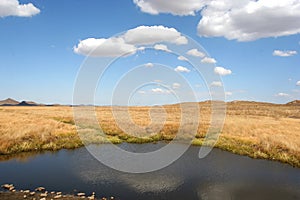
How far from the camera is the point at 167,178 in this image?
21859 millimetres

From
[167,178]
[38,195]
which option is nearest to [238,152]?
[167,178]

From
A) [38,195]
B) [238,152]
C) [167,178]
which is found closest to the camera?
[38,195]

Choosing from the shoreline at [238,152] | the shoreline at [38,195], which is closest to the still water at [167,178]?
the shoreline at [38,195]

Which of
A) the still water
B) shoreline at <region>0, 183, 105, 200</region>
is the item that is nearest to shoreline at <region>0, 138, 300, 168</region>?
the still water

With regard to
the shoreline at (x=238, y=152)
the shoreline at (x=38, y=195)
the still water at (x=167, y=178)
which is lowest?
the shoreline at (x=38, y=195)

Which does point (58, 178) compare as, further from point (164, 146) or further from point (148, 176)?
point (164, 146)

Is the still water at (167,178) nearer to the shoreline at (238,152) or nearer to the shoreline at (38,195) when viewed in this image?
the shoreline at (38,195)

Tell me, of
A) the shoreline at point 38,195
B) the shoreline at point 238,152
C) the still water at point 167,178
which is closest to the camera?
the shoreline at point 38,195

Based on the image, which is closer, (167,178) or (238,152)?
(167,178)

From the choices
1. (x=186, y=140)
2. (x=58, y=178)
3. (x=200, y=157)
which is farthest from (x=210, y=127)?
(x=58, y=178)

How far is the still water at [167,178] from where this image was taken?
62.0 ft

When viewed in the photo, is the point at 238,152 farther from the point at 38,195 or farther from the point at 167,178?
the point at 38,195

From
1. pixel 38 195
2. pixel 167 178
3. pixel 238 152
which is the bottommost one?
pixel 38 195

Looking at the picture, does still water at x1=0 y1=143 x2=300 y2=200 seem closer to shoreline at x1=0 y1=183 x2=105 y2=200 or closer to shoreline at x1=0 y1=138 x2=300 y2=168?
shoreline at x1=0 y1=183 x2=105 y2=200
